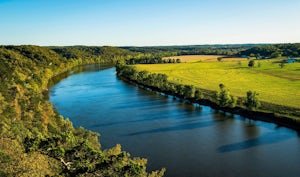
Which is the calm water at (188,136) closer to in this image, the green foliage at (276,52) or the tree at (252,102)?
the tree at (252,102)

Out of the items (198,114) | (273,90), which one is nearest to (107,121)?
(198,114)

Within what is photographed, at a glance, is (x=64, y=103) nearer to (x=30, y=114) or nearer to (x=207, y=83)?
(x=30, y=114)

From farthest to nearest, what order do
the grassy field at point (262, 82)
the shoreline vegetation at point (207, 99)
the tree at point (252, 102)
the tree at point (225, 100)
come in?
the grassy field at point (262, 82), the tree at point (225, 100), the tree at point (252, 102), the shoreline vegetation at point (207, 99)

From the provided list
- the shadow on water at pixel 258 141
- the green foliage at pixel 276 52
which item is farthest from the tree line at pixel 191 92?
the green foliage at pixel 276 52

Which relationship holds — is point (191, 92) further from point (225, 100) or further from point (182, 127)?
point (182, 127)

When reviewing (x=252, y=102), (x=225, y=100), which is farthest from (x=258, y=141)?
(x=225, y=100)

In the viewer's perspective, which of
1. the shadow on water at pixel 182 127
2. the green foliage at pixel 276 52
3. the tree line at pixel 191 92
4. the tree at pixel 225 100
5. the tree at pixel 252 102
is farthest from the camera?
the green foliage at pixel 276 52

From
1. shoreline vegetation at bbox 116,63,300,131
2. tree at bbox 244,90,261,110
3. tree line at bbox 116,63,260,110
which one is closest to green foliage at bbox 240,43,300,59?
tree line at bbox 116,63,260,110

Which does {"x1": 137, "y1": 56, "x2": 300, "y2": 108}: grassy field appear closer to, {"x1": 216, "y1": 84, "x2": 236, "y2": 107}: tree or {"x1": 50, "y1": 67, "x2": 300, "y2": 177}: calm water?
{"x1": 216, "y1": 84, "x2": 236, "y2": 107}: tree

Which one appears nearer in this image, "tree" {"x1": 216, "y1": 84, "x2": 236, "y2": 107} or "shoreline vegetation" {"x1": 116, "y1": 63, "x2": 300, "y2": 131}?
"shoreline vegetation" {"x1": 116, "y1": 63, "x2": 300, "y2": 131}
